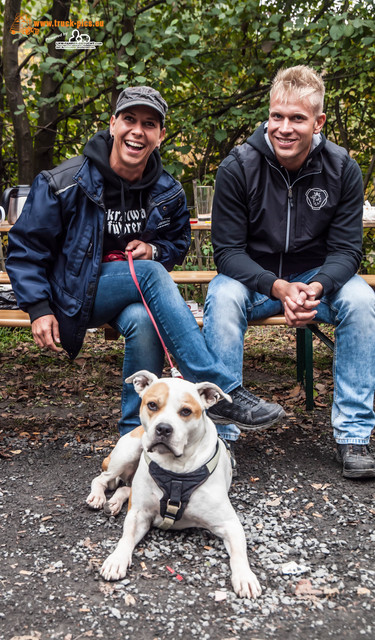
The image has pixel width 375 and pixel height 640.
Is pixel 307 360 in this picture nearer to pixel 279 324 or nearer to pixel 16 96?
pixel 279 324

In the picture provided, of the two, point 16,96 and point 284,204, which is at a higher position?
point 16,96

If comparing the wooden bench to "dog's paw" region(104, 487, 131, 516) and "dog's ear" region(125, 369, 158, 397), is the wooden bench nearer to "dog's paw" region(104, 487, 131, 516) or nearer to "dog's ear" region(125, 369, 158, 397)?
"dog's ear" region(125, 369, 158, 397)

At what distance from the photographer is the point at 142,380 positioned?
2613mm

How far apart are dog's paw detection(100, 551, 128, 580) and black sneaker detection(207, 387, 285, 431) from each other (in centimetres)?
88

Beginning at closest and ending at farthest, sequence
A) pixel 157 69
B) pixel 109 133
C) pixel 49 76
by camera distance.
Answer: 1. pixel 109 133
2. pixel 157 69
3. pixel 49 76

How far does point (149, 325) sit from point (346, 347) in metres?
0.97

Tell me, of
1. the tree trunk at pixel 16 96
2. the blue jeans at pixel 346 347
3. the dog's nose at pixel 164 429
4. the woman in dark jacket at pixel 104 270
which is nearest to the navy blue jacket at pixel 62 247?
the woman in dark jacket at pixel 104 270

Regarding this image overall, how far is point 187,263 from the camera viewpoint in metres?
6.82

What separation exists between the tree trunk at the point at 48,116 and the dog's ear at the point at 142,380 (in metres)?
4.26

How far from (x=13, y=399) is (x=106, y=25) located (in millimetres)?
3473

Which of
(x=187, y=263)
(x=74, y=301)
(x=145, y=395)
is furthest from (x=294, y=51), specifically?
(x=145, y=395)

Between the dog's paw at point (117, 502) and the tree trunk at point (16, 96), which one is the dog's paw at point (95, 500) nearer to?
the dog's paw at point (117, 502)

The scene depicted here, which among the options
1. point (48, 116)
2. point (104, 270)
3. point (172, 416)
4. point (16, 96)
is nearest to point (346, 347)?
point (172, 416)

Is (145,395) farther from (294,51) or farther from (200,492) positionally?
(294,51)
